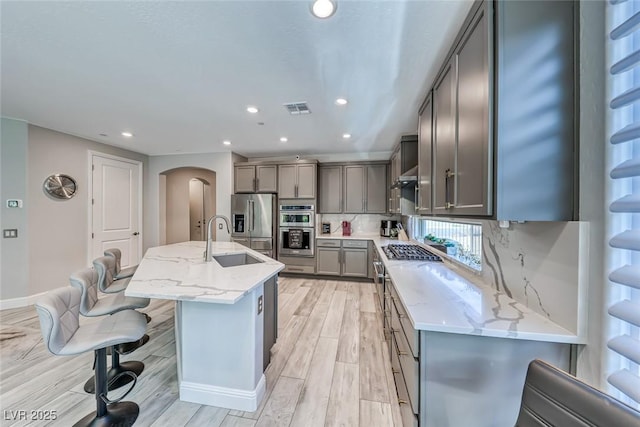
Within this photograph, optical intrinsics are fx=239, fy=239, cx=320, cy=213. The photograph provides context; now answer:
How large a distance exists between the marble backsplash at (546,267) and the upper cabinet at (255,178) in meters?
4.06

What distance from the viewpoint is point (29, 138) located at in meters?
3.44

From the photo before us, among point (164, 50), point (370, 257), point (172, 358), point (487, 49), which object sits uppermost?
point (164, 50)

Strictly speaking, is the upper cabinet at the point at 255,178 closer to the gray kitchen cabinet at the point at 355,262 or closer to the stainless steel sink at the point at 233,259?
the gray kitchen cabinet at the point at 355,262

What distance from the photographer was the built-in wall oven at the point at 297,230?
478 centimetres

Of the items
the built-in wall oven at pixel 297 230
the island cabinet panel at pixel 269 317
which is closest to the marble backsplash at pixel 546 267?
the island cabinet panel at pixel 269 317

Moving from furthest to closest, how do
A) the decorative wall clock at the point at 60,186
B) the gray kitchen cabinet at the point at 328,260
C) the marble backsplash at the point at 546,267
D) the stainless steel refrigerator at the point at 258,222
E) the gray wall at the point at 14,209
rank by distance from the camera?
the stainless steel refrigerator at the point at 258,222 → the gray kitchen cabinet at the point at 328,260 → the decorative wall clock at the point at 60,186 → the gray wall at the point at 14,209 → the marble backsplash at the point at 546,267

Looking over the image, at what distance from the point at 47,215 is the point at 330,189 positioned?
4.64m

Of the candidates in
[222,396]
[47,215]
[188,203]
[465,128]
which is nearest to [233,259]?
[222,396]

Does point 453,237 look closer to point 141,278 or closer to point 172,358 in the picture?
point 141,278

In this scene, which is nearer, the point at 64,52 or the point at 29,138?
the point at 64,52

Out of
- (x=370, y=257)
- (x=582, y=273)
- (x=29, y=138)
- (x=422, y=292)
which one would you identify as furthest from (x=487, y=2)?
(x=29, y=138)

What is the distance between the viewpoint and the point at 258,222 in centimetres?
489

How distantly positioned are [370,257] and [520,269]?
3110mm

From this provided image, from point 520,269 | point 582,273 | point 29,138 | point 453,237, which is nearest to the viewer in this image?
point 582,273
